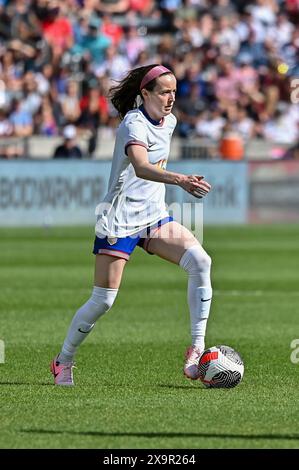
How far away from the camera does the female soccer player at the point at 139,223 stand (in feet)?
29.7

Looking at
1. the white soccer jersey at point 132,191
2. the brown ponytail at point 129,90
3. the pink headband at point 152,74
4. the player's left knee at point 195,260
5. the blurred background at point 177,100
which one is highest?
the pink headband at point 152,74

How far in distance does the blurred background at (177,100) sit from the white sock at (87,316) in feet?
59.8

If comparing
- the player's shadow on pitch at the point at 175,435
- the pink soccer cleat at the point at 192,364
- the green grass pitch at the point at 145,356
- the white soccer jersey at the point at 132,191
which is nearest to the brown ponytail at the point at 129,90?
the white soccer jersey at the point at 132,191

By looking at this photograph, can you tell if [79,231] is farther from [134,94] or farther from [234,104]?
[134,94]

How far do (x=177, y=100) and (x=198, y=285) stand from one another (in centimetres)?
2235

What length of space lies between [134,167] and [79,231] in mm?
18588

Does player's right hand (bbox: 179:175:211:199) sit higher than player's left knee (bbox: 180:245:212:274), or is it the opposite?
player's right hand (bbox: 179:175:211:199)

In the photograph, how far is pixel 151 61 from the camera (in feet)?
103

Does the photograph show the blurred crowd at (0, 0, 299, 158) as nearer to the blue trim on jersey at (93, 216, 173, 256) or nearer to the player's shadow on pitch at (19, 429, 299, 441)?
the blue trim on jersey at (93, 216, 173, 256)

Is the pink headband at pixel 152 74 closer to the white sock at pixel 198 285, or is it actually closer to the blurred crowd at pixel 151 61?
the white sock at pixel 198 285

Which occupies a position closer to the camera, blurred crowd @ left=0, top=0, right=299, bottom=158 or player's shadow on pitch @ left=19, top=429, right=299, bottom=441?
player's shadow on pitch @ left=19, top=429, right=299, bottom=441

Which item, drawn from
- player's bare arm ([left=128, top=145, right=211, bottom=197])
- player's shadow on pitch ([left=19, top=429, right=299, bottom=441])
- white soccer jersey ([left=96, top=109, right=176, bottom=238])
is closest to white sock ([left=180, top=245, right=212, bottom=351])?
white soccer jersey ([left=96, top=109, right=176, bottom=238])

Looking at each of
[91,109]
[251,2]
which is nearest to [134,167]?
[91,109]

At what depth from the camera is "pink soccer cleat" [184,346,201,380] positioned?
9273 millimetres
